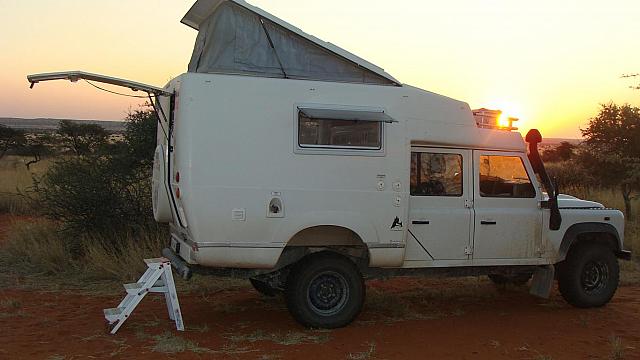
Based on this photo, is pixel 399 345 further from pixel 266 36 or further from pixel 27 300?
pixel 27 300

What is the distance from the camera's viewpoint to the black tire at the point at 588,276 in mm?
8273

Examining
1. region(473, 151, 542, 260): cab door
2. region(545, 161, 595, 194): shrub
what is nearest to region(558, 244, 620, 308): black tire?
region(473, 151, 542, 260): cab door

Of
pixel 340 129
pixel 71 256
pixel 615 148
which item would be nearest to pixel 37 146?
pixel 71 256

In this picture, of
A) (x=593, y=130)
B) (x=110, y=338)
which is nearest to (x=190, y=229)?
(x=110, y=338)

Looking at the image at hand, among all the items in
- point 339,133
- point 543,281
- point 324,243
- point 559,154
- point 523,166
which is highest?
point 559,154

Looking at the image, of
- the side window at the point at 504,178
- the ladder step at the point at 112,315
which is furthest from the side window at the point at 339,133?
the ladder step at the point at 112,315

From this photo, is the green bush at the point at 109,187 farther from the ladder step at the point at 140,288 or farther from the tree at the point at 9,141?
the tree at the point at 9,141

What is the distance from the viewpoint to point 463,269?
7.64 metres

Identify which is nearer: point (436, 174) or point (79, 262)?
point (436, 174)

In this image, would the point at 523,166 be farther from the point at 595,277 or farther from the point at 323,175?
the point at 323,175

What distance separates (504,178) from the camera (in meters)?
7.78

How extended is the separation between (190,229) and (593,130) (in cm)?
1494

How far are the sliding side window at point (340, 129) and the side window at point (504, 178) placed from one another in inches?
60.3

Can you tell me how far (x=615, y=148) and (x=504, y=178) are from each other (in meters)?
11.3
